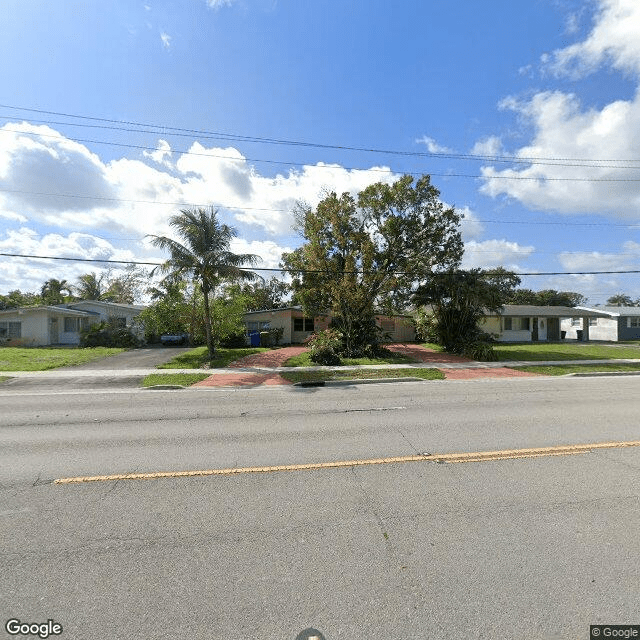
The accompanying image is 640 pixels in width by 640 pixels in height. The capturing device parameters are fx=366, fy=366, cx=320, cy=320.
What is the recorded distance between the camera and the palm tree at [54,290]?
4286cm

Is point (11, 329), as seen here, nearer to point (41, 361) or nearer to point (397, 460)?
point (41, 361)

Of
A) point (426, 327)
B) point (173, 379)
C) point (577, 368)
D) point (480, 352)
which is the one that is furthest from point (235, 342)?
point (577, 368)

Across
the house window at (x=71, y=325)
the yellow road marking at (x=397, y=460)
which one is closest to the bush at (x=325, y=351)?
the yellow road marking at (x=397, y=460)

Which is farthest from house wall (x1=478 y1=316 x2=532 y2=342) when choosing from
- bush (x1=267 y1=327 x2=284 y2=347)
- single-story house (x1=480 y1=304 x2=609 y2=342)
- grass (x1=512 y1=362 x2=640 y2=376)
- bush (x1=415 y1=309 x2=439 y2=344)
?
bush (x1=267 y1=327 x2=284 y2=347)

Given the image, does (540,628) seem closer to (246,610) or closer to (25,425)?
(246,610)

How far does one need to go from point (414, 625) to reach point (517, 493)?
8.10 feet

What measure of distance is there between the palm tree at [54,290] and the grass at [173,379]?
36.3 m

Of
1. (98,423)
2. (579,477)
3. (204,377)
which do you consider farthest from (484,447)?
(204,377)

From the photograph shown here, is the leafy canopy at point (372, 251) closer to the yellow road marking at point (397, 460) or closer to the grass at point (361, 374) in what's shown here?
the grass at point (361, 374)

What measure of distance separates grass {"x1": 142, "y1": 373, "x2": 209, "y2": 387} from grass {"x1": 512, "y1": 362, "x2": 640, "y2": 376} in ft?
47.3

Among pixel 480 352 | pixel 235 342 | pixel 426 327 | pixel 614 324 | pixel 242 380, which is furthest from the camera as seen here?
pixel 614 324

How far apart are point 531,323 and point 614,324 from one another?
30.2 feet

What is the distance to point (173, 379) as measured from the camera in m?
14.1

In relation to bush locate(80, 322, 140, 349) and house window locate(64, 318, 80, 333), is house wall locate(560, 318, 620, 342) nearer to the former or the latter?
bush locate(80, 322, 140, 349)
